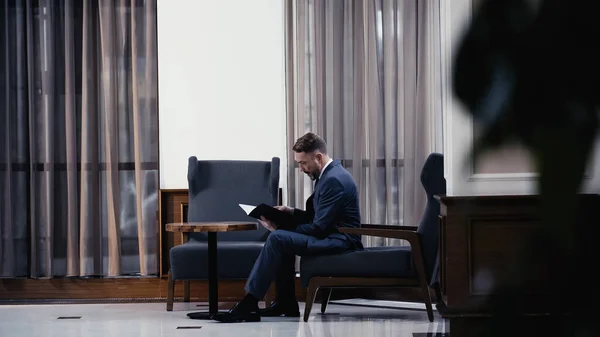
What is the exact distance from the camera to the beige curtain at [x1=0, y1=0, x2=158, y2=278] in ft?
22.3

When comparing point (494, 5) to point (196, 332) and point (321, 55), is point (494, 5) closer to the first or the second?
point (196, 332)

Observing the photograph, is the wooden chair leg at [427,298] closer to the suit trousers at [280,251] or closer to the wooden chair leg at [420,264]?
the wooden chair leg at [420,264]

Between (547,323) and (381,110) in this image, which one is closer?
(547,323)

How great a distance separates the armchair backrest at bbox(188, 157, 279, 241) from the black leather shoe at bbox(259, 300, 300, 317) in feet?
2.78

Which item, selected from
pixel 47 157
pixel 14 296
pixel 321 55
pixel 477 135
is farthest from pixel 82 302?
pixel 477 135

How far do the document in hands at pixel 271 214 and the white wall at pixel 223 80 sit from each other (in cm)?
129

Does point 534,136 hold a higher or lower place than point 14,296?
higher

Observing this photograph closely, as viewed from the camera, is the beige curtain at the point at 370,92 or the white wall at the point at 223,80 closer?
the beige curtain at the point at 370,92

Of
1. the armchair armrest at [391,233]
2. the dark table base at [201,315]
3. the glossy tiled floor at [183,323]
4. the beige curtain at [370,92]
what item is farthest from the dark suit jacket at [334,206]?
the beige curtain at [370,92]

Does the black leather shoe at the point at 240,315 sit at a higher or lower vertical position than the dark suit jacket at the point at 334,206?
lower

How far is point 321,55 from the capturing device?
679 cm

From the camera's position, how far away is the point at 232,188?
21.8ft

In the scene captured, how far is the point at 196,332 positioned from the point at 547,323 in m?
5.09

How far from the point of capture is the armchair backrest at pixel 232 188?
6551 mm
